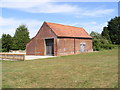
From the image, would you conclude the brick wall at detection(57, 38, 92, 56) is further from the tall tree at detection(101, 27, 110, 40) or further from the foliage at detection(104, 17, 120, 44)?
the foliage at detection(104, 17, 120, 44)

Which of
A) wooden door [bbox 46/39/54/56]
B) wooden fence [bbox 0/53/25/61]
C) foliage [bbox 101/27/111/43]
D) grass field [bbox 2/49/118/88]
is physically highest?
foliage [bbox 101/27/111/43]

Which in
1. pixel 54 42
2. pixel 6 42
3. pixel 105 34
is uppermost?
pixel 105 34

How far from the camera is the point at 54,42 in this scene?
29.4 meters

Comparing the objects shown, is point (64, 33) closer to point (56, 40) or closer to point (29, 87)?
point (56, 40)

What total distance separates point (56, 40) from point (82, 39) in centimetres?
887

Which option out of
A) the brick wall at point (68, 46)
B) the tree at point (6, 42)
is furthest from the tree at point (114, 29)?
the tree at point (6, 42)

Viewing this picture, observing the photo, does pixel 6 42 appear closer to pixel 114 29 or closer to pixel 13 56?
pixel 13 56

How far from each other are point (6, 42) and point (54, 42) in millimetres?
20302

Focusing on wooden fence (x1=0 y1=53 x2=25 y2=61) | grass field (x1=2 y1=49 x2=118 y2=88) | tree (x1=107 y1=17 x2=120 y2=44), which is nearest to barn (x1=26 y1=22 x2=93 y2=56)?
wooden fence (x1=0 y1=53 x2=25 y2=61)

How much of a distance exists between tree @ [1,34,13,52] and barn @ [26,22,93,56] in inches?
475

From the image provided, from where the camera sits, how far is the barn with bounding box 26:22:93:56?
29406mm

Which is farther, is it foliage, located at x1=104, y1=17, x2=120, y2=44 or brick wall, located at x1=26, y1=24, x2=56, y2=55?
foliage, located at x1=104, y1=17, x2=120, y2=44

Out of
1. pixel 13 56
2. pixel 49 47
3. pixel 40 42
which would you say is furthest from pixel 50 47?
pixel 13 56

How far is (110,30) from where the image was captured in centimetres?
7319
